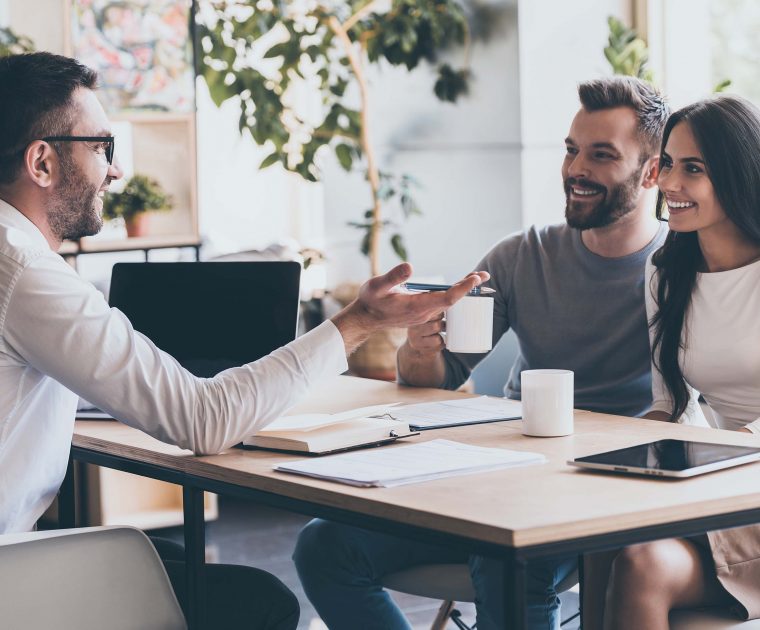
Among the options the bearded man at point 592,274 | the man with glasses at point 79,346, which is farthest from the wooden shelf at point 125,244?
the man with glasses at point 79,346

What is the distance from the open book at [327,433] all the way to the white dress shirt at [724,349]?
692 mm

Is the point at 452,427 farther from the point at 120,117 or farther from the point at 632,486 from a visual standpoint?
the point at 120,117

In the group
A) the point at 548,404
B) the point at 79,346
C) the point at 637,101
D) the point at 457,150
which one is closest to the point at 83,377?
the point at 79,346

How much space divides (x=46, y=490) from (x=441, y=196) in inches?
120

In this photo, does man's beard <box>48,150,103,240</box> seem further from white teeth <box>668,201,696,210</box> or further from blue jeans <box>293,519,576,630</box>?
white teeth <box>668,201,696,210</box>

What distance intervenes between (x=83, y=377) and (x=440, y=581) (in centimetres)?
76

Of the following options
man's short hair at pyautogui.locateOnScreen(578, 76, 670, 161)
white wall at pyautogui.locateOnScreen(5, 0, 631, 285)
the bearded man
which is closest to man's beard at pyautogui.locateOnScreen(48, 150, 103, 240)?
the bearded man

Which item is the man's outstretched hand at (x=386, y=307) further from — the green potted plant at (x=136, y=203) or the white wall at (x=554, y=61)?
the white wall at (x=554, y=61)

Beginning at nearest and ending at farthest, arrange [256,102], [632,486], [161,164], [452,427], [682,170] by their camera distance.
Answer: [632,486]
[452,427]
[682,170]
[161,164]
[256,102]

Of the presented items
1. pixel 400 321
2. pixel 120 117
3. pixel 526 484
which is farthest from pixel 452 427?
pixel 120 117

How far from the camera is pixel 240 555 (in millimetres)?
3740

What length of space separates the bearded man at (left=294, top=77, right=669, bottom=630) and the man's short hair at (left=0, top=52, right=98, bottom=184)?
0.82 m

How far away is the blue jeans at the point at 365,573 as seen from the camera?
2.04 m

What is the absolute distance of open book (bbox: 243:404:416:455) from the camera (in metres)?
1.75
